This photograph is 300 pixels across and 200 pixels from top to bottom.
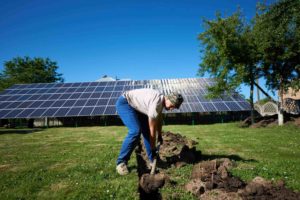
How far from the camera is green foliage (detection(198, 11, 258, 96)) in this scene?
18.0 meters

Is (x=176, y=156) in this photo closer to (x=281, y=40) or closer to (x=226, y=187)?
(x=226, y=187)

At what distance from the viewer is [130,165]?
6188 mm

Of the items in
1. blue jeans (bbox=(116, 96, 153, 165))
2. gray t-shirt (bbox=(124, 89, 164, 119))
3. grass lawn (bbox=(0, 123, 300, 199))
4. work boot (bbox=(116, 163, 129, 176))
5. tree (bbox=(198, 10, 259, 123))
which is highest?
tree (bbox=(198, 10, 259, 123))

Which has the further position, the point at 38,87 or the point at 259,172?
the point at 38,87

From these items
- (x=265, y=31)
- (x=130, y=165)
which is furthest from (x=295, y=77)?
(x=130, y=165)

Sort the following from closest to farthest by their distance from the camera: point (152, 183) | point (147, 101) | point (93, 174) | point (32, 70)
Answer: point (152, 183), point (147, 101), point (93, 174), point (32, 70)

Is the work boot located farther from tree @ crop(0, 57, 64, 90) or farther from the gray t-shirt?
tree @ crop(0, 57, 64, 90)

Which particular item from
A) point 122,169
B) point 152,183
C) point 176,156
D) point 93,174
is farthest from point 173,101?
point 93,174

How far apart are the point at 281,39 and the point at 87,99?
1970 centimetres

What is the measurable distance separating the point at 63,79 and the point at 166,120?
46.2m

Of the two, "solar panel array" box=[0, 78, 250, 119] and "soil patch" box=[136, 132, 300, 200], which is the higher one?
"solar panel array" box=[0, 78, 250, 119]

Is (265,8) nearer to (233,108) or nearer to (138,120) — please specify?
(233,108)

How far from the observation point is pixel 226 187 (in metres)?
4.05

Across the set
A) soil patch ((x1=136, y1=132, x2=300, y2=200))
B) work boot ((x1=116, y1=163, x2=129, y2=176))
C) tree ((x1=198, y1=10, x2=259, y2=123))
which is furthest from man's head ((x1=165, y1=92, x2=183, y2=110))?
tree ((x1=198, y1=10, x2=259, y2=123))
